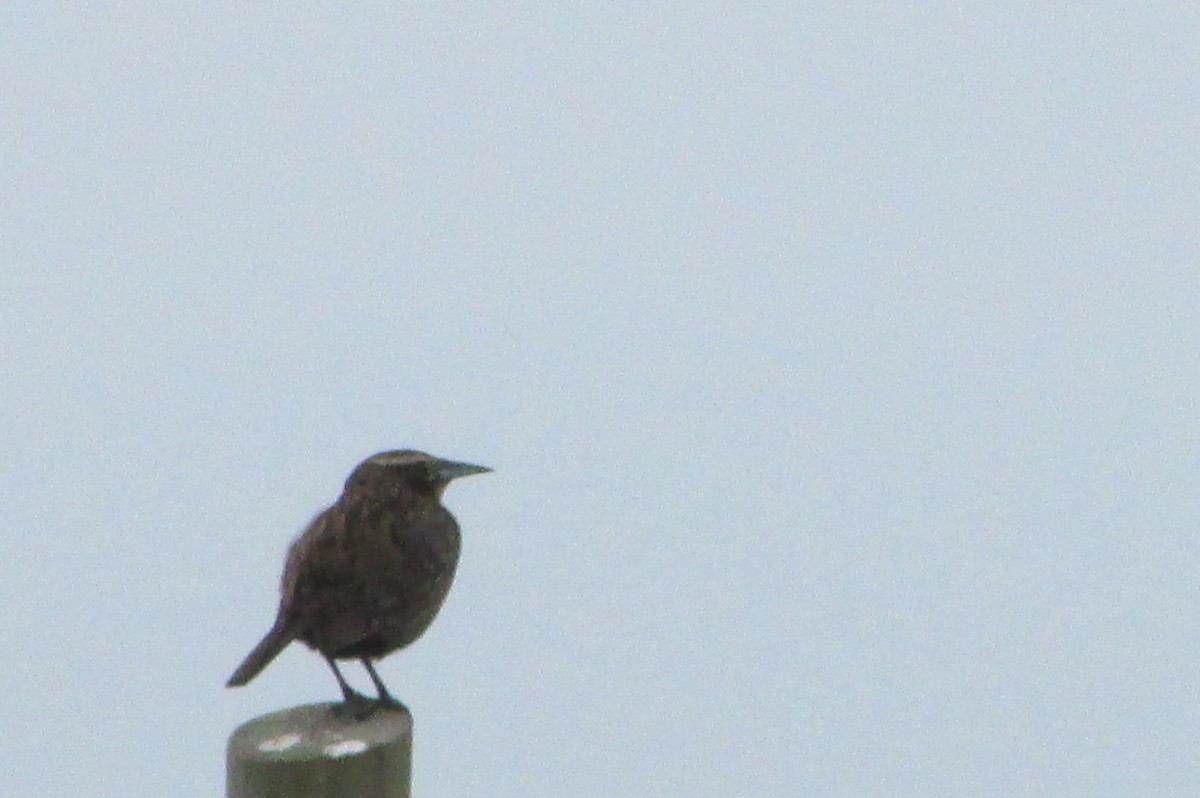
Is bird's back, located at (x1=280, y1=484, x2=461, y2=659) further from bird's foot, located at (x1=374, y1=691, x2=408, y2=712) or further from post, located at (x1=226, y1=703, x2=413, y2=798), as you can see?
post, located at (x1=226, y1=703, x2=413, y2=798)

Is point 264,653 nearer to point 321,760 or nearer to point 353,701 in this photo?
point 353,701

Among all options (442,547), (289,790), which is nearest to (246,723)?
(289,790)

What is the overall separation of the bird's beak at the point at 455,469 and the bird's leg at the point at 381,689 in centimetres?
61

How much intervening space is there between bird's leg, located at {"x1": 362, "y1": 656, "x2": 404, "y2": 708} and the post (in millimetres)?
359

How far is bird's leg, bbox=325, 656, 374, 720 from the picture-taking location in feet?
13.1

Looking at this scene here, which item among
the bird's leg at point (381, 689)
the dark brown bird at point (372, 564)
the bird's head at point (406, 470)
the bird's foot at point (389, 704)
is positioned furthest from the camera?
the bird's head at point (406, 470)

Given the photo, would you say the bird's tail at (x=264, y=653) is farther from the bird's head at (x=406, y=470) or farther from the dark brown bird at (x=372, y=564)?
the bird's head at (x=406, y=470)

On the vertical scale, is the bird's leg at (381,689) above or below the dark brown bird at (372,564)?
below

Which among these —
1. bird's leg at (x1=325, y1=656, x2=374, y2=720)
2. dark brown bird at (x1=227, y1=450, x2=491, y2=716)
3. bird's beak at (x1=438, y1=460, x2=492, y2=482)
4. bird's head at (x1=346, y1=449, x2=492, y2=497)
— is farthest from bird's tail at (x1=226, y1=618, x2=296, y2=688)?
bird's beak at (x1=438, y1=460, x2=492, y2=482)

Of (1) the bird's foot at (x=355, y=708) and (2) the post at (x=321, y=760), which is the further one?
(1) the bird's foot at (x=355, y=708)

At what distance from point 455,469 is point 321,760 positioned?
119cm

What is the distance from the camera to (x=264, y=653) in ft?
14.4

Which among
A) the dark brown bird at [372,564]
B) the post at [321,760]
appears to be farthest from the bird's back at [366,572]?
the post at [321,760]

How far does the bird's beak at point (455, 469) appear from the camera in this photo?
460cm
